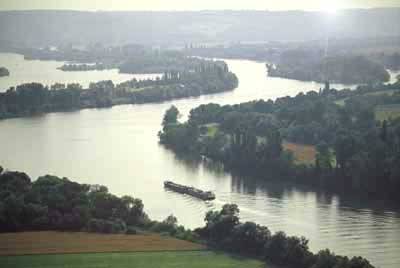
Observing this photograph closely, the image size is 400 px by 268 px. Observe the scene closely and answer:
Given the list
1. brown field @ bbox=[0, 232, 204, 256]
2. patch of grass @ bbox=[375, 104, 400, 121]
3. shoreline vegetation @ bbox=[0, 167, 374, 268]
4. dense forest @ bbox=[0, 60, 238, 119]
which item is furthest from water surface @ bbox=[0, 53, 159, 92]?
brown field @ bbox=[0, 232, 204, 256]

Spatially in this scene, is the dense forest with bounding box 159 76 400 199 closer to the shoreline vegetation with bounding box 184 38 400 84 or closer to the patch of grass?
the patch of grass

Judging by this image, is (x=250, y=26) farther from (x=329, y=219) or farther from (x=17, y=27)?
(x=329, y=219)

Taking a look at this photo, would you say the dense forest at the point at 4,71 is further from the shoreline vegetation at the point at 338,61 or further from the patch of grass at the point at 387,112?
the patch of grass at the point at 387,112

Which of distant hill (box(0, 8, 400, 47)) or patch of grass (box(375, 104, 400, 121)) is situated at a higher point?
distant hill (box(0, 8, 400, 47))

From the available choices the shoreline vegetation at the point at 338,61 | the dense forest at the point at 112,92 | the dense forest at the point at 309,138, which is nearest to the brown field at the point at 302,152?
the dense forest at the point at 309,138

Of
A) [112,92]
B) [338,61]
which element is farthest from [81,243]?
[338,61]

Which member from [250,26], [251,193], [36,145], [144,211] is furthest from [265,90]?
[250,26]
